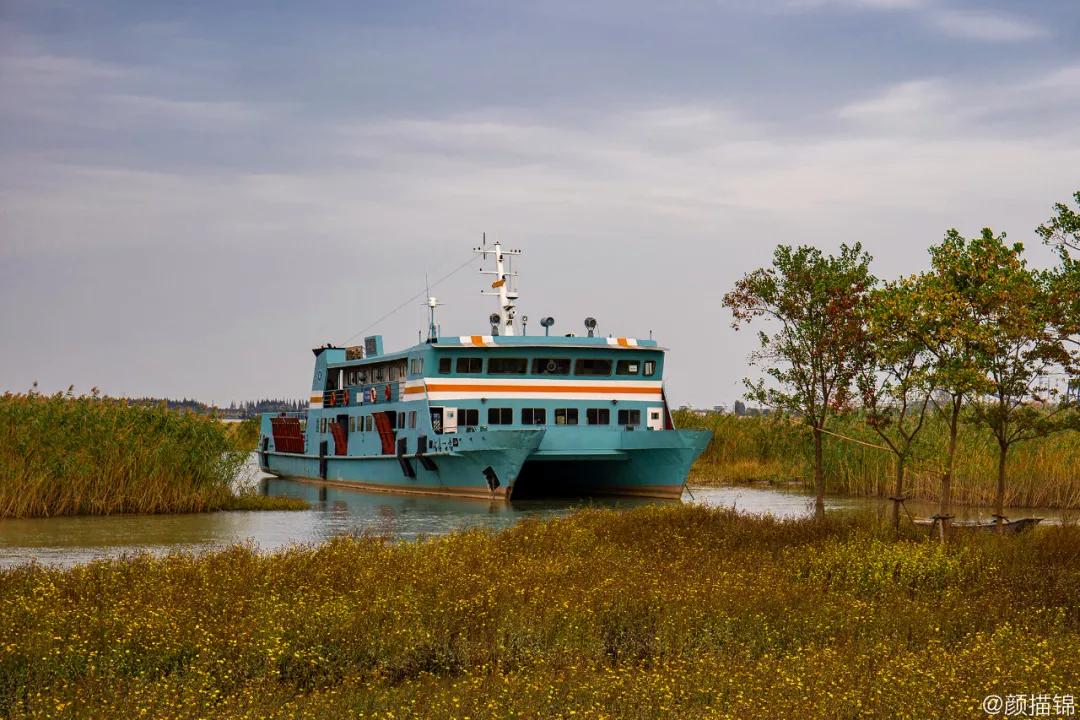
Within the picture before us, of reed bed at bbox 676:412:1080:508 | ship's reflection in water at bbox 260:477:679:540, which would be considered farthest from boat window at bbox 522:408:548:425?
reed bed at bbox 676:412:1080:508

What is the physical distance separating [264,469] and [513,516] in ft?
90.7

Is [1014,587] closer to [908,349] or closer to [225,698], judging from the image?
[908,349]

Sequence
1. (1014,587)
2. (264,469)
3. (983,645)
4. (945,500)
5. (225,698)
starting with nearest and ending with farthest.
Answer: (225,698)
(983,645)
(1014,587)
(945,500)
(264,469)

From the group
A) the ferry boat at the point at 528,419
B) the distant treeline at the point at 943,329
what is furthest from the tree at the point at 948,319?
the ferry boat at the point at 528,419

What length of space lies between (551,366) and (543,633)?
26.7m

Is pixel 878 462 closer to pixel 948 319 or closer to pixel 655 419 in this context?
pixel 655 419

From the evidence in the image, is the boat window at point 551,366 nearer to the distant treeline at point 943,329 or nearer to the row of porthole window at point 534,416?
the row of porthole window at point 534,416

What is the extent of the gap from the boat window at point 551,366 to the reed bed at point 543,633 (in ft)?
66.8

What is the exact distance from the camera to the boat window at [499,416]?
38816mm

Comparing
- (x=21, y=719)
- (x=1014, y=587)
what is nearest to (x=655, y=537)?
(x=1014, y=587)

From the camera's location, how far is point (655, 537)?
835 inches

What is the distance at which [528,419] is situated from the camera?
1526 inches

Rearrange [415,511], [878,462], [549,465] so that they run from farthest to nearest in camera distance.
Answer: [549,465], [878,462], [415,511]

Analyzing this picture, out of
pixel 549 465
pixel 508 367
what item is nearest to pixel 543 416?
pixel 508 367
